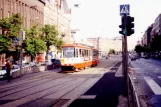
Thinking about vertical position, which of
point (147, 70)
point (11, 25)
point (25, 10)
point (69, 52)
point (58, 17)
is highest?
point (58, 17)

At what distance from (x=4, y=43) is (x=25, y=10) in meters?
17.2

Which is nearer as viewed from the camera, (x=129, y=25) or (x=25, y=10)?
(x=129, y=25)

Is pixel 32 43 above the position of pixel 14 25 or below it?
below

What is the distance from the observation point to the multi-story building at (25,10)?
42300 millimetres

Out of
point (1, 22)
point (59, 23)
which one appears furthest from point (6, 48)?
point (59, 23)

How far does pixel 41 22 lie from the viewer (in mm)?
60562

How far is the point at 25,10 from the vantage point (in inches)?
2020

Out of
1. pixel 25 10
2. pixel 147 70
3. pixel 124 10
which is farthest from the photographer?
pixel 25 10

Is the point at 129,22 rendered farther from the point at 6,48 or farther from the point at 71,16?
the point at 71,16

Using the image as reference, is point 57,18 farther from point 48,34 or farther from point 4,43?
point 4,43

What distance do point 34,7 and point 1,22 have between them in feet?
64.9

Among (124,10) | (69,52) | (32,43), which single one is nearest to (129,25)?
(124,10)

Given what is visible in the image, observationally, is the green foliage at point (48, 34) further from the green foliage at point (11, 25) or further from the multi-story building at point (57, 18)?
the green foliage at point (11, 25)

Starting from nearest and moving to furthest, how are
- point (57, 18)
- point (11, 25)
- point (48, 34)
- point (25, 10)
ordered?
1. point (11, 25)
2. point (25, 10)
3. point (48, 34)
4. point (57, 18)
